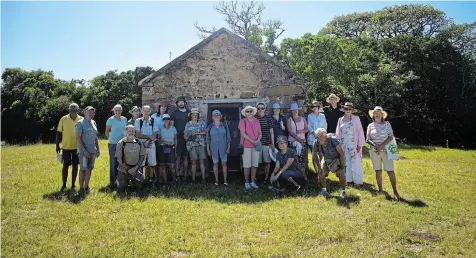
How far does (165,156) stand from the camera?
7.62 m

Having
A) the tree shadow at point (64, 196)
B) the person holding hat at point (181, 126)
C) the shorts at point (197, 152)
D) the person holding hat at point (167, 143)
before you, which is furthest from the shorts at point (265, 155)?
the tree shadow at point (64, 196)

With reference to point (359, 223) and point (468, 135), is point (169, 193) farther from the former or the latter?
point (468, 135)

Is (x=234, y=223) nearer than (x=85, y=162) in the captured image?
Yes

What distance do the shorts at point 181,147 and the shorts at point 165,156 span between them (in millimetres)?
345

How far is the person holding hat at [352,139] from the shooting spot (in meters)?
7.41

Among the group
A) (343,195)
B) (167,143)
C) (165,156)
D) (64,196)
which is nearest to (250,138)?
(167,143)

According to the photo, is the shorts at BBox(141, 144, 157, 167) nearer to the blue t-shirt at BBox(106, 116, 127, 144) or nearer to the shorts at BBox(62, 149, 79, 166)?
the blue t-shirt at BBox(106, 116, 127, 144)

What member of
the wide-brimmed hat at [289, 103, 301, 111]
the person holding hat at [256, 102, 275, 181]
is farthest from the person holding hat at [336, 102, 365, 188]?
the person holding hat at [256, 102, 275, 181]

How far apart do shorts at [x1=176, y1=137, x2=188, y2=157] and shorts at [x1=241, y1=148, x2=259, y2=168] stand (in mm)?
1549

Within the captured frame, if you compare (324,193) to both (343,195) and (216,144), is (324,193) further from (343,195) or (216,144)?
(216,144)

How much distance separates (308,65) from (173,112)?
13.1m

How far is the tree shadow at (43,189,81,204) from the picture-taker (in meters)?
6.40

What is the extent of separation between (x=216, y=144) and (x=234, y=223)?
2645 mm

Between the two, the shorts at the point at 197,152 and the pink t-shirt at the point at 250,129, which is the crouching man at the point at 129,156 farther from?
the pink t-shirt at the point at 250,129
